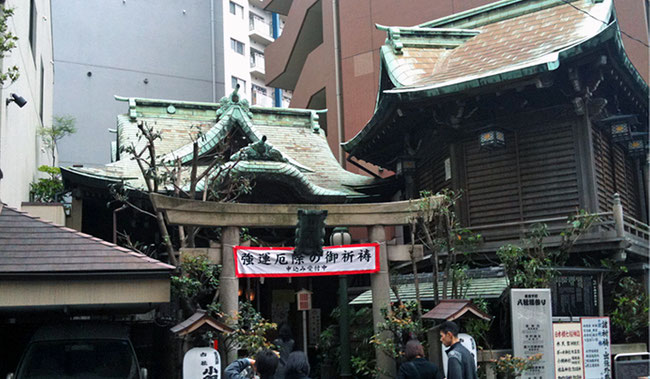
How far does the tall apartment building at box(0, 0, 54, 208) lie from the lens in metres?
14.3

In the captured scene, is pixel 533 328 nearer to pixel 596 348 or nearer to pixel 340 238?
pixel 596 348

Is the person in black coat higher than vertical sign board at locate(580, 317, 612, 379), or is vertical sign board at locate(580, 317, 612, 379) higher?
the person in black coat

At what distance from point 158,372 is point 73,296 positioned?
6756mm

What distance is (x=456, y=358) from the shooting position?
8273mm

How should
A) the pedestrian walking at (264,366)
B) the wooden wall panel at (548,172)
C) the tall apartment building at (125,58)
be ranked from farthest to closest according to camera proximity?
the tall apartment building at (125,58) → the wooden wall panel at (548,172) → the pedestrian walking at (264,366)

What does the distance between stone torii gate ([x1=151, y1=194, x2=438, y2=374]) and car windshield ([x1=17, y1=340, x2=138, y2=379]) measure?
74.6 inches

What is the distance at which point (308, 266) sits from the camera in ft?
42.8

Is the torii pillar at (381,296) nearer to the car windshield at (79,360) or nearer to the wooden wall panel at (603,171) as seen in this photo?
the car windshield at (79,360)

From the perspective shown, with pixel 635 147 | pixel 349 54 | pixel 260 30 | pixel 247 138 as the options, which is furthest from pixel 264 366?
pixel 260 30

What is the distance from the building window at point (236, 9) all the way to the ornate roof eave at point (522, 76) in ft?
133

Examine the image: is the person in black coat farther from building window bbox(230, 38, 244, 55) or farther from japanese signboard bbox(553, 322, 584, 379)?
building window bbox(230, 38, 244, 55)

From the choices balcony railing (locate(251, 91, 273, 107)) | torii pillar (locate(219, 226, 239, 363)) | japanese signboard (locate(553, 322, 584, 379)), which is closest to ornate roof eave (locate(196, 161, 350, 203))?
torii pillar (locate(219, 226, 239, 363))

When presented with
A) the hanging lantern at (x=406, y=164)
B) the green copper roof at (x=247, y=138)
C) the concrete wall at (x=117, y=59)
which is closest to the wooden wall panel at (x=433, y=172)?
the hanging lantern at (x=406, y=164)

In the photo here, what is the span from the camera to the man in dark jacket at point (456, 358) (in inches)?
324
